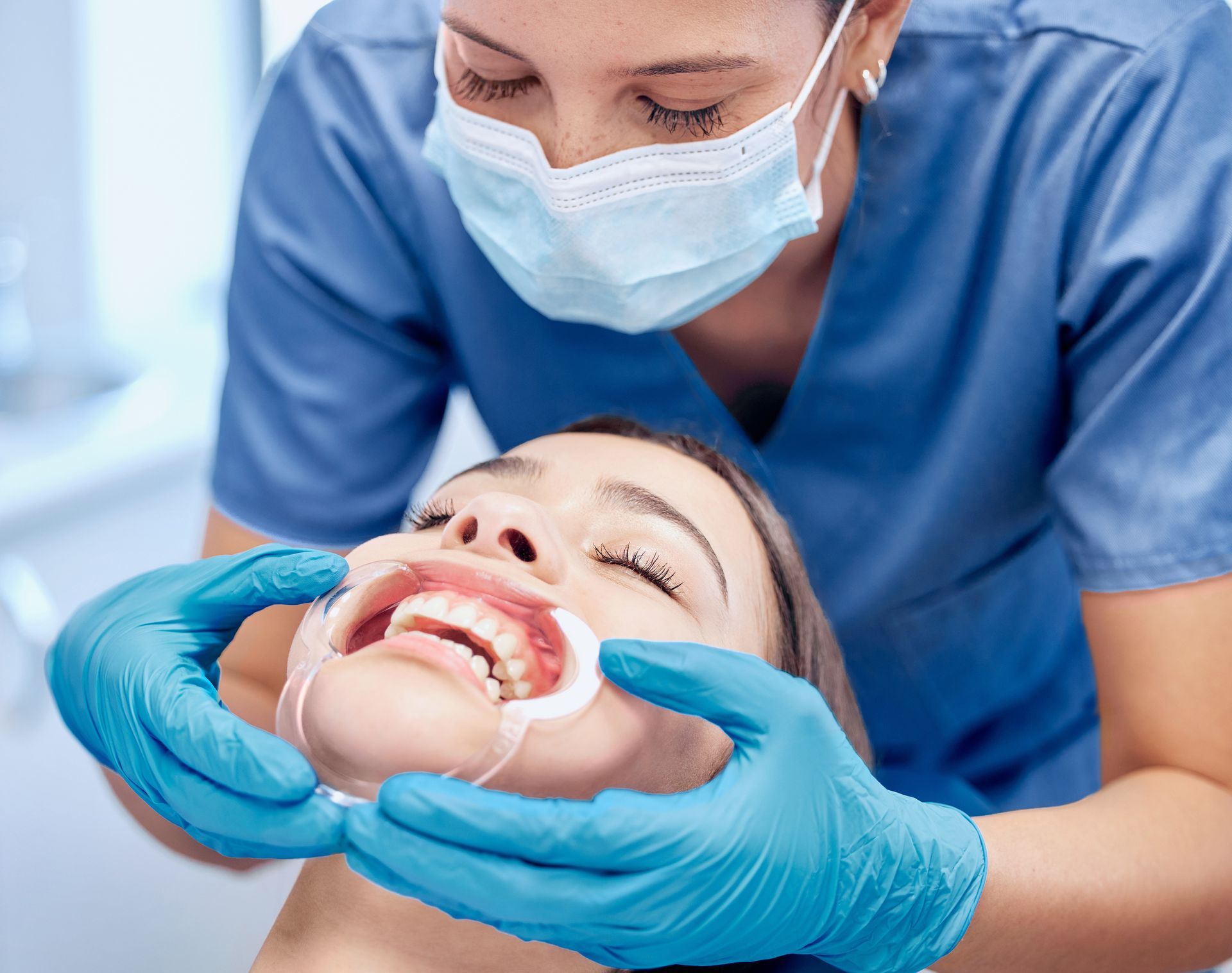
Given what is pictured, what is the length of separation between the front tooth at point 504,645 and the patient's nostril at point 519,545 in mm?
79

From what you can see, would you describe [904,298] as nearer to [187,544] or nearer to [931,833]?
[931,833]

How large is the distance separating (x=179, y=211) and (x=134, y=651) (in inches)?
86.7

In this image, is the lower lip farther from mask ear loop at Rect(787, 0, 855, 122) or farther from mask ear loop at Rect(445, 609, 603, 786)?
mask ear loop at Rect(787, 0, 855, 122)

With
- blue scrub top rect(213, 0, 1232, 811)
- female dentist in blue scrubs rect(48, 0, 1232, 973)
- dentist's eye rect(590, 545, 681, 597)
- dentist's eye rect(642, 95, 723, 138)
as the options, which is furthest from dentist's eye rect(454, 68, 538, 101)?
dentist's eye rect(590, 545, 681, 597)

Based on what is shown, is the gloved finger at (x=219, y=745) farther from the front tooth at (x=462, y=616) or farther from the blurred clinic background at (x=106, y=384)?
the blurred clinic background at (x=106, y=384)

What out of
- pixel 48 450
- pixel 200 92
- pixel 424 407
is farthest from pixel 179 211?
pixel 424 407

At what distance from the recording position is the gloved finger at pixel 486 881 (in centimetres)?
90

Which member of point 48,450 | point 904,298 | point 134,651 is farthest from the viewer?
point 48,450

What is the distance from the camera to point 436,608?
1.04 m

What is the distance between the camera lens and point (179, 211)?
3072mm

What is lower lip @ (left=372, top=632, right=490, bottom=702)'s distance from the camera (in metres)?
0.97

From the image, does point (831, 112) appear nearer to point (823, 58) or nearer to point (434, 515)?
point (823, 58)

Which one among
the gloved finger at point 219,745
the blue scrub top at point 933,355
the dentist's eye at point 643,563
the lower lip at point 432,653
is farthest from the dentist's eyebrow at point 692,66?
the gloved finger at point 219,745

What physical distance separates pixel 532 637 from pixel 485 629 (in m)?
0.05
